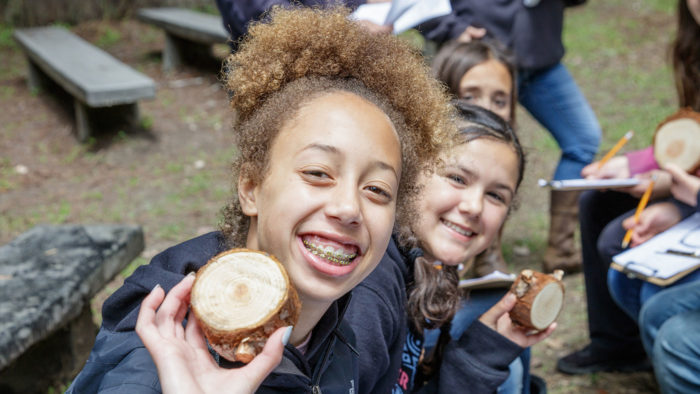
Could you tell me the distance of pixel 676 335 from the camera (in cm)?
226

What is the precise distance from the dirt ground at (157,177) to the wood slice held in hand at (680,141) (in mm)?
1076

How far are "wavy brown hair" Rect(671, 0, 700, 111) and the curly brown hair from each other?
1.99 meters

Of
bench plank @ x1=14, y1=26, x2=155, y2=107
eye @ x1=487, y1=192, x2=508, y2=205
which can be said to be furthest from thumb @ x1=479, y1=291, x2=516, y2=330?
bench plank @ x1=14, y1=26, x2=155, y2=107

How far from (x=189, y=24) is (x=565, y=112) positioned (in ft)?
16.1

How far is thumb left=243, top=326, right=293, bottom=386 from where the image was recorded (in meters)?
1.08

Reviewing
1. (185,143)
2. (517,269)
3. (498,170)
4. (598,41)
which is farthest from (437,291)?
(598,41)

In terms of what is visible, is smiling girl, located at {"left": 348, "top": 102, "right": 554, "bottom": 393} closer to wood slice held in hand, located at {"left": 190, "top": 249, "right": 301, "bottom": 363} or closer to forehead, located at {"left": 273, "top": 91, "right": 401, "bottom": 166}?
forehead, located at {"left": 273, "top": 91, "right": 401, "bottom": 166}

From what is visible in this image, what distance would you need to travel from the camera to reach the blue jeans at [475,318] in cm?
227

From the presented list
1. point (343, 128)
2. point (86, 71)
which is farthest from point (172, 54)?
point (343, 128)

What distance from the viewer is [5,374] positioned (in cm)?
273

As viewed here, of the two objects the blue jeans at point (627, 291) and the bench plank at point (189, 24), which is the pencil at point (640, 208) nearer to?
the blue jeans at point (627, 291)

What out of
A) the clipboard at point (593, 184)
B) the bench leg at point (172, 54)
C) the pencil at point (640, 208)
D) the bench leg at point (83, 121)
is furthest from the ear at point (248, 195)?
the bench leg at point (172, 54)

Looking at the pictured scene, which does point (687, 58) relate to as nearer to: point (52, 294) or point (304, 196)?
point (304, 196)

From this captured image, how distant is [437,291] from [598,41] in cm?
805
